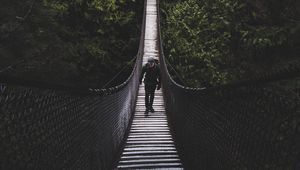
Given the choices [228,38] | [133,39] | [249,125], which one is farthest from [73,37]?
[249,125]

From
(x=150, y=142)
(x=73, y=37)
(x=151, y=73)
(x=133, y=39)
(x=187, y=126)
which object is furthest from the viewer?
(x=133, y=39)

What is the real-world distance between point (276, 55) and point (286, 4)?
1498 mm

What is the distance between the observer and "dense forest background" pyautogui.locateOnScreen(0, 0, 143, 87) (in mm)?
9938

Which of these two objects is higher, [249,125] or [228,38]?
[249,125]

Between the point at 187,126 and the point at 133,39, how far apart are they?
431 inches

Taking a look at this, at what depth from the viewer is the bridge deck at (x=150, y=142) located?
5.30 m

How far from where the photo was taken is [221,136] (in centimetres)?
299

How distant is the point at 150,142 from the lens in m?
6.51

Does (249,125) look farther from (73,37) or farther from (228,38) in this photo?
(73,37)

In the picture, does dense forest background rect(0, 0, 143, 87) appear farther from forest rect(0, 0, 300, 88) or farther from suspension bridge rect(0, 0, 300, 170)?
suspension bridge rect(0, 0, 300, 170)

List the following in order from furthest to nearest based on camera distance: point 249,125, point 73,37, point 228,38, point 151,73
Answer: point 73,37 → point 228,38 → point 151,73 → point 249,125

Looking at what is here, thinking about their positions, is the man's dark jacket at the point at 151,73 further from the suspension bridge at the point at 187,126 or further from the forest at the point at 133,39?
the suspension bridge at the point at 187,126

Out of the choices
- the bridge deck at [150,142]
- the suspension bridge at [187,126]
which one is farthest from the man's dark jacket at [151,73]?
the suspension bridge at [187,126]

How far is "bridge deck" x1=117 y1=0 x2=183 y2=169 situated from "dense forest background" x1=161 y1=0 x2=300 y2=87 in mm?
1584
